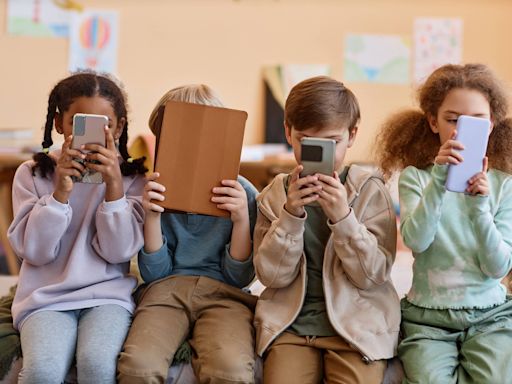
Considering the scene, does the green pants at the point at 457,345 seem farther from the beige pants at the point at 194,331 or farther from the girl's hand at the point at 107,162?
the girl's hand at the point at 107,162

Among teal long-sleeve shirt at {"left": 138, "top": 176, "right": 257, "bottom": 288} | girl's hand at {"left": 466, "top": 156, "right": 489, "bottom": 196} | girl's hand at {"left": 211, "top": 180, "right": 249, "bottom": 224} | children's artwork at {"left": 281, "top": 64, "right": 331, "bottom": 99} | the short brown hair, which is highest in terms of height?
children's artwork at {"left": 281, "top": 64, "right": 331, "bottom": 99}

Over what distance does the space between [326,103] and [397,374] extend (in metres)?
0.54

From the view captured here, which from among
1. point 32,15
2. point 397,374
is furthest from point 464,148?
point 32,15

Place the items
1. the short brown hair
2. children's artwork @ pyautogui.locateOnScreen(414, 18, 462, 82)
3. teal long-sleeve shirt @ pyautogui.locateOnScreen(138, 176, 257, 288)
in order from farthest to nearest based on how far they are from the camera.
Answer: children's artwork @ pyautogui.locateOnScreen(414, 18, 462, 82) < teal long-sleeve shirt @ pyautogui.locateOnScreen(138, 176, 257, 288) < the short brown hair

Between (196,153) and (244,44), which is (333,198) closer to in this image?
(196,153)

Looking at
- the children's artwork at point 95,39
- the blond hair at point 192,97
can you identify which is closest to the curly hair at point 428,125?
the blond hair at point 192,97

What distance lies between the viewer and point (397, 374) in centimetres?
126

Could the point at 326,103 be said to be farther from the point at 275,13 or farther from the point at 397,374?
the point at 275,13

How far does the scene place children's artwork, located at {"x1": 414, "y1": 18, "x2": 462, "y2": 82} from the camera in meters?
2.95

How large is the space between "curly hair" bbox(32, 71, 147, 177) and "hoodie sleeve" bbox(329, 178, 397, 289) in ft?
1.70

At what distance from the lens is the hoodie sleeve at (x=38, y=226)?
1.33 m

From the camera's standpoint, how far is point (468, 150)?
1236 millimetres

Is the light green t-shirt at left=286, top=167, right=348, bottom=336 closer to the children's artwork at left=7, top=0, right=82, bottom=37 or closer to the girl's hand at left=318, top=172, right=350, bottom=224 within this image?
the girl's hand at left=318, top=172, right=350, bottom=224

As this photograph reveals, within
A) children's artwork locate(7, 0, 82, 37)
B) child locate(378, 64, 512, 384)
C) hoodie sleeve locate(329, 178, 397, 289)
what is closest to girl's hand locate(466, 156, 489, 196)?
child locate(378, 64, 512, 384)
